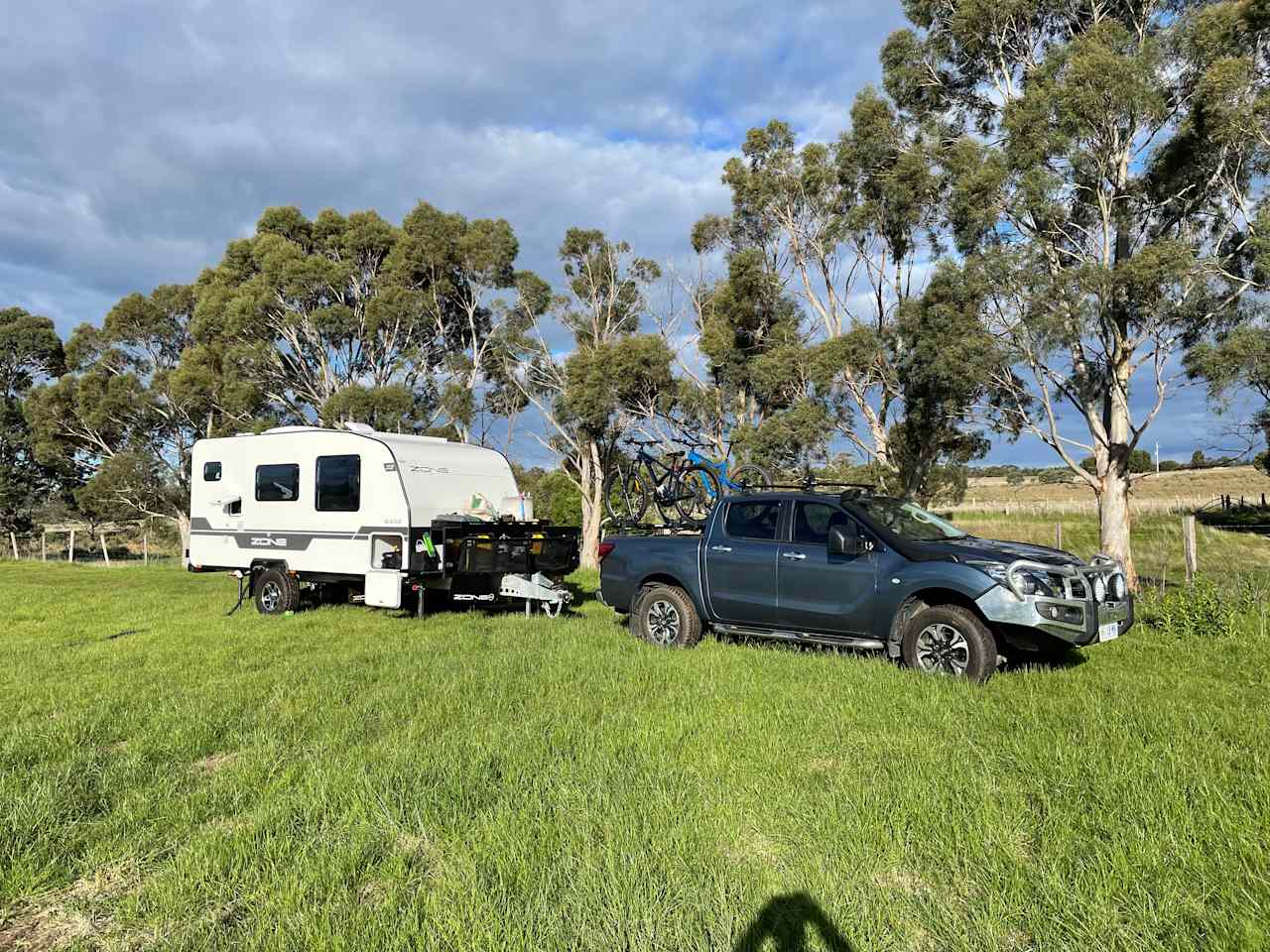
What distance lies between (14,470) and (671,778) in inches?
1751

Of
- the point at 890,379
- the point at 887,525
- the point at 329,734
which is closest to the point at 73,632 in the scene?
the point at 329,734

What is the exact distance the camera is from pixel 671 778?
404cm

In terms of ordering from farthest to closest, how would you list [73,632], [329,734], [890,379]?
[890,379] → [73,632] → [329,734]

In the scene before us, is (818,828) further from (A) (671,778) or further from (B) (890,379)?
(B) (890,379)

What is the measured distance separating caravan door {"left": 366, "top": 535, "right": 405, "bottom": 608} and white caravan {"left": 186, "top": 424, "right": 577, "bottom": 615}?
0.06 ft

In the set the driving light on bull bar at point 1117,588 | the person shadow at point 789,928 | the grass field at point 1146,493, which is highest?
the grass field at point 1146,493

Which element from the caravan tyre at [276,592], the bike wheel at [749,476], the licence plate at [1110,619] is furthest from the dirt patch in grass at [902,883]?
the caravan tyre at [276,592]

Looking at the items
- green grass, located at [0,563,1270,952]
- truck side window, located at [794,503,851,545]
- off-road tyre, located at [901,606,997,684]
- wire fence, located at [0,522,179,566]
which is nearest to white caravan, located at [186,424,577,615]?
green grass, located at [0,563,1270,952]

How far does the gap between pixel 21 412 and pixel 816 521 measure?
43.6 metres

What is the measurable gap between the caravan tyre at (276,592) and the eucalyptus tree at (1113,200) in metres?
14.9

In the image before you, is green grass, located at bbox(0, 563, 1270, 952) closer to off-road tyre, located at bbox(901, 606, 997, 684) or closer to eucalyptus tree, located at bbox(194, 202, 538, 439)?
off-road tyre, located at bbox(901, 606, 997, 684)

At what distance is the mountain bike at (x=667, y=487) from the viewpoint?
1023 cm

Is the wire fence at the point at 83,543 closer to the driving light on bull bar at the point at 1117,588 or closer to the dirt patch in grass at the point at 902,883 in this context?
the driving light on bull bar at the point at 1117,588

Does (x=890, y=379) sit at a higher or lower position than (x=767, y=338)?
lower
